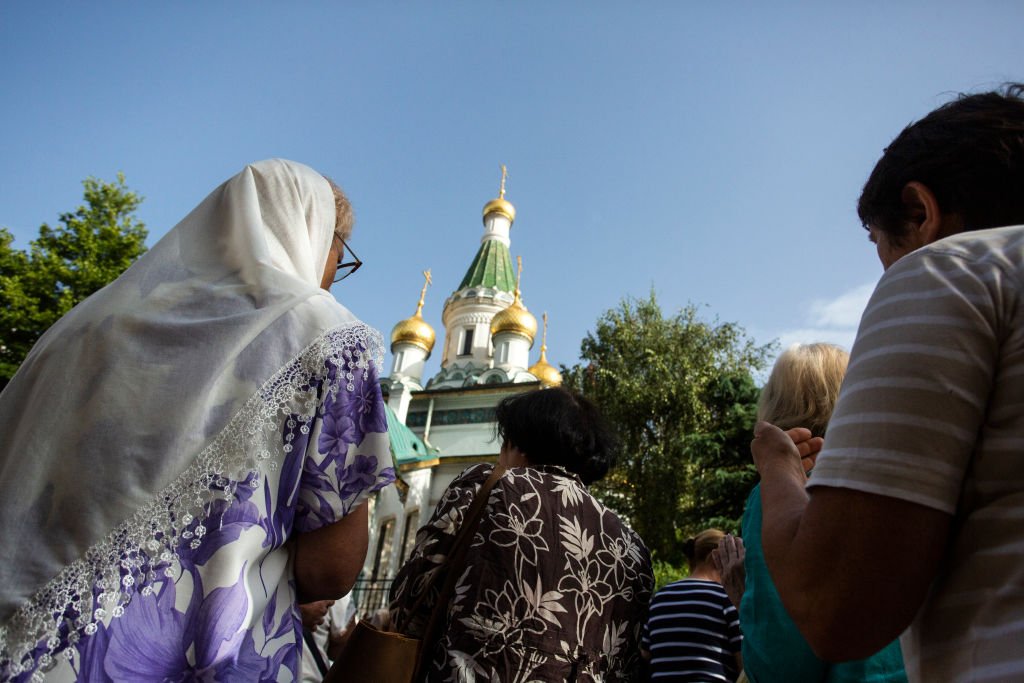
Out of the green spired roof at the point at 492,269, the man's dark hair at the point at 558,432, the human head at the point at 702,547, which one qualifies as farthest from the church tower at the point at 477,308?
the man's dark hair at the point at 558,432

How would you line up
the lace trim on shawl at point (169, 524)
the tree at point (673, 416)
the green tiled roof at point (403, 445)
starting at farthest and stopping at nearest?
the green tiled roof at point (403, 445)
the tree at point (673, 416)
the lace trim on shawl at point (169, 524)

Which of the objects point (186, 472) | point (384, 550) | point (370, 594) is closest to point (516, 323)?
point (384, 550)

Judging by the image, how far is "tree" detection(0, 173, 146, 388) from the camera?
13.8 metres

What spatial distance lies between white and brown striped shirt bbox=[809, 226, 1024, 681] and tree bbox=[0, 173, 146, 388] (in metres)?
15.0

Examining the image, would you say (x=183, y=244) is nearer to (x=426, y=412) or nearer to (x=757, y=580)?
(x=757, y=580)

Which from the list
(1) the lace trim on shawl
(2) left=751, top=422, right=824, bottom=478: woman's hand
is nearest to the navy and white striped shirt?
(2) left=751, top=422, right=824, bottom=478: woman's hand

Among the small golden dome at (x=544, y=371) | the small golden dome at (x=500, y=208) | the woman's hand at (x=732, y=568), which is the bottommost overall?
the woman's hand at (x=732, y=568)

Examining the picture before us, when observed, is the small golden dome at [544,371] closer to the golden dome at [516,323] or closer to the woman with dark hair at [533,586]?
the golden dome at [516,323]

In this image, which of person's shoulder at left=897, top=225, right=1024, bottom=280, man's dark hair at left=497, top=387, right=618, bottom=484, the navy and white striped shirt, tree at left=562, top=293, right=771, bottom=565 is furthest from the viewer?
tree at left=562, top=293, right=771, bottom=565

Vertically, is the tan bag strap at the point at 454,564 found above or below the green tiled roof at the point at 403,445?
below

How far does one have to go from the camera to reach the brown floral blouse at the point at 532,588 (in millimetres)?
1870

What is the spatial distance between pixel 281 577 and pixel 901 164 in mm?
1630

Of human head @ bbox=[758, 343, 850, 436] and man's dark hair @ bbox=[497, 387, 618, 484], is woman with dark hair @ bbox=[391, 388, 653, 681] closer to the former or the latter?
man's dark hair @ bbox=[497, 387, 618, 484]

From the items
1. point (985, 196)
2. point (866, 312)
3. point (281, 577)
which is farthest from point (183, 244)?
point (985, 196)
